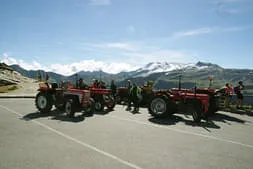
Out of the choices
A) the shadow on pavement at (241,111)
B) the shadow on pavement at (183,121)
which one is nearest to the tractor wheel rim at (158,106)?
the shadow on pavement at (183,121)

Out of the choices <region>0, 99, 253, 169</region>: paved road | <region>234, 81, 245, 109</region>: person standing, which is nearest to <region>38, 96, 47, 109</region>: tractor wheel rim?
<region>0, 99, 253, 169</region>: paved road

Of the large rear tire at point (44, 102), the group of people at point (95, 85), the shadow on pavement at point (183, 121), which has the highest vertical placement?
the group of people at point (95, 85)

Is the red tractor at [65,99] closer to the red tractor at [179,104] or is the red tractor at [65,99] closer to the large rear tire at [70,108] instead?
the large rear tire at [70,108]

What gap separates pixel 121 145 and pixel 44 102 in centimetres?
714

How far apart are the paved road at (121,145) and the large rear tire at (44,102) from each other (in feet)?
6.21

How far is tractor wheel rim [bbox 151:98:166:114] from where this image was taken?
11.5 m

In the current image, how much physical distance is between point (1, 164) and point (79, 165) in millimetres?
1658

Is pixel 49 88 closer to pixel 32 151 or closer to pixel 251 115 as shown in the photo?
pixel 32 151

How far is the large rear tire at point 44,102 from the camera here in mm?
12031

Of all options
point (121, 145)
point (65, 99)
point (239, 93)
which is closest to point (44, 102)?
point (65, 99)

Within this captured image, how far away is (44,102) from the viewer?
12242mm

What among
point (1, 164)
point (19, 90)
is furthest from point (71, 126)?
point (19, 90)

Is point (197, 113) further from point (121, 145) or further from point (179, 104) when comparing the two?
point (121, 145)

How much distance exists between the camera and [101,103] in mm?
13328
